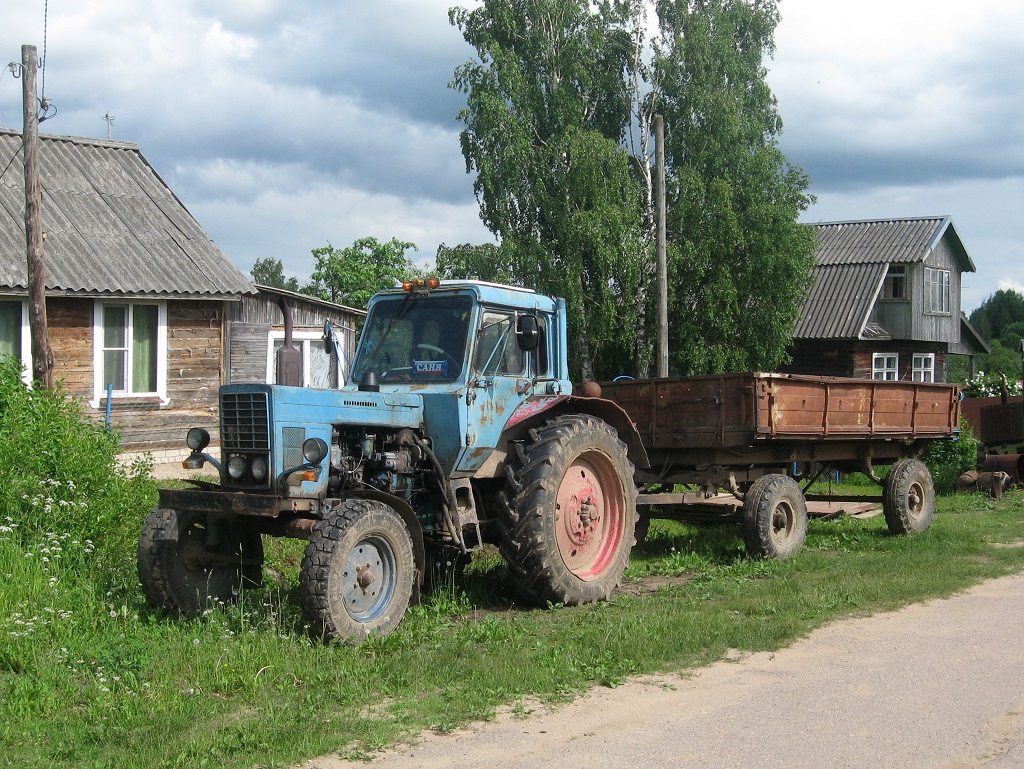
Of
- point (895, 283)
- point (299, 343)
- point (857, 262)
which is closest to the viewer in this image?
point (299, 343)

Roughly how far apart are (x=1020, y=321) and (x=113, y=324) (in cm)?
8534

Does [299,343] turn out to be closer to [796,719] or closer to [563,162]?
[563,162]

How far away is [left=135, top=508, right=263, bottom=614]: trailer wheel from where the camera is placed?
7.15m

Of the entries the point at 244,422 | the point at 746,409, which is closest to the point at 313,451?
the point at 244,422

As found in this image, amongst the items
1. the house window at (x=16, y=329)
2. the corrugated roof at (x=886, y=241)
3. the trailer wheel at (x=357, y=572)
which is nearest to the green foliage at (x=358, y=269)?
the corrugated roof at (x=886, y=241)

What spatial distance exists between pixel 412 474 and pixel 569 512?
4.50 feet

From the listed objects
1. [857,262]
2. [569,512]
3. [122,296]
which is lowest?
[569,512]

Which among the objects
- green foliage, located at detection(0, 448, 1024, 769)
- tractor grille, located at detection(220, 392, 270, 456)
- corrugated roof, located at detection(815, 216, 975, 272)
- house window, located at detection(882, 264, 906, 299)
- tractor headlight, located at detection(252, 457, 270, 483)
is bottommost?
green foliage, located at detection(0, 448, 1024, 769)

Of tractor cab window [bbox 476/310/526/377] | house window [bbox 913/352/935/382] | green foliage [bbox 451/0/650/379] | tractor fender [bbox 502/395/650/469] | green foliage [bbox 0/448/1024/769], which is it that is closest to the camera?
green foliage [bbox 0/448/1024/769]

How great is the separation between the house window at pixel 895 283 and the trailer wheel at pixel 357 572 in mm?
26878

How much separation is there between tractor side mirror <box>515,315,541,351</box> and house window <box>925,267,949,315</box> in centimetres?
2631

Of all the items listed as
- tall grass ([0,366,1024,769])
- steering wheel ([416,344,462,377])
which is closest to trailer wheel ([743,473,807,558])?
tall grass ([0,366,1024,769])

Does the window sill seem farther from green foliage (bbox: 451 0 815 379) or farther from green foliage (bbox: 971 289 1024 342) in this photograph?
green foliage (bbox: 971 289 1024 342)

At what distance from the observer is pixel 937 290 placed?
31828 mm
